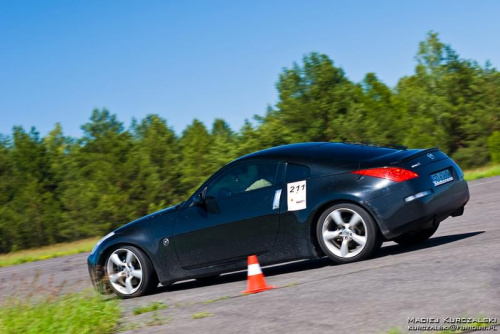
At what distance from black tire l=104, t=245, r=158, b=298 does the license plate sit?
11.0 feet

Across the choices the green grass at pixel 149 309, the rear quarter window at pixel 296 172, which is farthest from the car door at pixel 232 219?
the green grass at pixel 149 309

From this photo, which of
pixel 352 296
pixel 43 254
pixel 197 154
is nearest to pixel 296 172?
pixel 352 296

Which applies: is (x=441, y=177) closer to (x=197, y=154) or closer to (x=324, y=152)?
(x=324, y=152)

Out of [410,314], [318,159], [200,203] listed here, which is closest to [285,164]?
[318,159]

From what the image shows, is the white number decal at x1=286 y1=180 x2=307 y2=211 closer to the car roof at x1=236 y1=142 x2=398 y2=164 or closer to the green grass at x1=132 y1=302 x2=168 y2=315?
the car roof at x1=236 y1=142 x2=398 y2=164

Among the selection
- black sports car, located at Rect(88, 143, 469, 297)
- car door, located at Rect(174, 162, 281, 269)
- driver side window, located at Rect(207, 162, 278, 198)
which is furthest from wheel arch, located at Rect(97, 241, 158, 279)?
driver side window, located at Rect(207, 162, 278, 198)

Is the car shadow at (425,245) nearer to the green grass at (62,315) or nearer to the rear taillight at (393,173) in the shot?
the rear taillight at (393,173)

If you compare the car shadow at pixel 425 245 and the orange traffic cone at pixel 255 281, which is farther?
the car shadow at pixel 425 245

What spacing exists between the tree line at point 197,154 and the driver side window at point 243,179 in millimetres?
54986

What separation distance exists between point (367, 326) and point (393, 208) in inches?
116

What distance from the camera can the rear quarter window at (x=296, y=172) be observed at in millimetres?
8242

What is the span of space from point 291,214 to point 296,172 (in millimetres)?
496

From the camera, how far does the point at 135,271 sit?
29.3ft

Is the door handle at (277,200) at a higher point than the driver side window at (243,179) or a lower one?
lower
